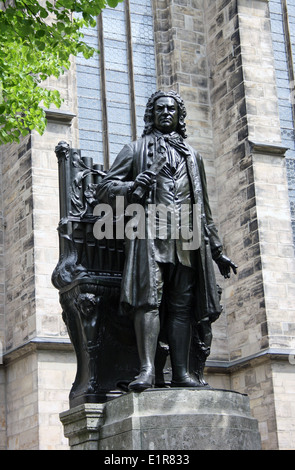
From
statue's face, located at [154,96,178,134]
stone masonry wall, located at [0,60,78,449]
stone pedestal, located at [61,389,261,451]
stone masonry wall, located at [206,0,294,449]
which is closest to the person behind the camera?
stone pedestal, located at [61,389,261,451]

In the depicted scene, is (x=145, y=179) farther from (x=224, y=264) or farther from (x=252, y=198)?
(x=252, y=198)

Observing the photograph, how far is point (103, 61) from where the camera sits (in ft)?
54.3

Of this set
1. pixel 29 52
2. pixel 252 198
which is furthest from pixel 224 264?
pixel 252 198

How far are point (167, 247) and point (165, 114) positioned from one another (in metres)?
1.03

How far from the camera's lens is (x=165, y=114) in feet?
21.1

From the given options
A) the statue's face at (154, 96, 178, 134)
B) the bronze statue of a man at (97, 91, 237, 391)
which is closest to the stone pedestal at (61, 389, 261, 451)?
the bronze statue of a man at (97, 91, 237, 391)

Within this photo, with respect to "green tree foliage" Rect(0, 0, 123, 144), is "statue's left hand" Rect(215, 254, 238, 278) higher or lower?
lower

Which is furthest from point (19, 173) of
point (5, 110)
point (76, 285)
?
point (76, 285)

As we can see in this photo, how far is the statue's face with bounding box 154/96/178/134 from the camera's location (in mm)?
6422

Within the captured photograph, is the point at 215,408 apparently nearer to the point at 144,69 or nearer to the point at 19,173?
the point at 19,173

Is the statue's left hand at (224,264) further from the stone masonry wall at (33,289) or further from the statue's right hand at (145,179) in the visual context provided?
the stone masonry wall at (33,289)

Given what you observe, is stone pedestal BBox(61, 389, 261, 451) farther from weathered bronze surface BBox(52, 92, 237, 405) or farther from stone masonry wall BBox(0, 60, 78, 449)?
stone masonry wall BBox(0, 60, 78, 449)

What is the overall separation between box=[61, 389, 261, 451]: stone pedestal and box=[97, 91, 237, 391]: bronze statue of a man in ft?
0.78
